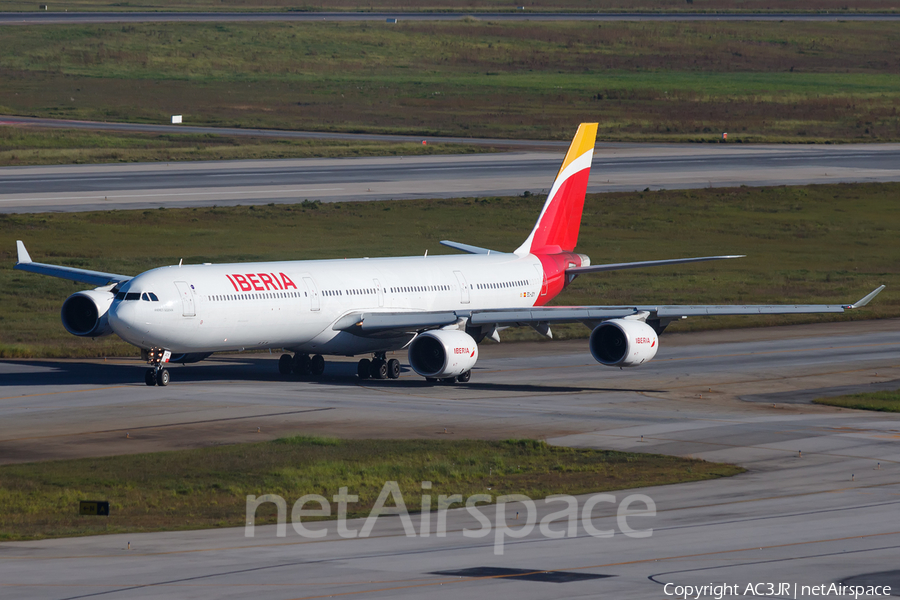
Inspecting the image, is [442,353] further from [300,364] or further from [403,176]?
[403,176]

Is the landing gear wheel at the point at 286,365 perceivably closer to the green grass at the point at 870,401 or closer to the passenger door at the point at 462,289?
the passenger door at the point at 462,289

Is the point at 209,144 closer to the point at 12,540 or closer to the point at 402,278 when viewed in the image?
the point at 402,278

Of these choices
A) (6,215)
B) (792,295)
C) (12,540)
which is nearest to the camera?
(12,540)

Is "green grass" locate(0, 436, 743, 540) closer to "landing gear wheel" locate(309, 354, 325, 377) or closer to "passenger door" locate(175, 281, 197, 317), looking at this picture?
"passenger door" locate(175, 281, 197, 317)

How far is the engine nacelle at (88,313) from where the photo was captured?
48469mm

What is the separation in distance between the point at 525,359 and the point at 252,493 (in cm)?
2742

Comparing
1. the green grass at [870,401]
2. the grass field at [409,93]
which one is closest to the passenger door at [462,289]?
the green grass at [870,401]

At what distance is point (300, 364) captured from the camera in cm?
5391

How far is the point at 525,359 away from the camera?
5897 cm

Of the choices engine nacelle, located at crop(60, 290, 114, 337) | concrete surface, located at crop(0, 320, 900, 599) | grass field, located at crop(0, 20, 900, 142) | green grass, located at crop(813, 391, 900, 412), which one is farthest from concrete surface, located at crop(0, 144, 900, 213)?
green grass, located at crop(813, 391, 900, 412)

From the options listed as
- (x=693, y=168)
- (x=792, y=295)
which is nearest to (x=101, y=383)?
(x=792, y=295)

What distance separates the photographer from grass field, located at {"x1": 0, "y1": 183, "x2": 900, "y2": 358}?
7138 cm
